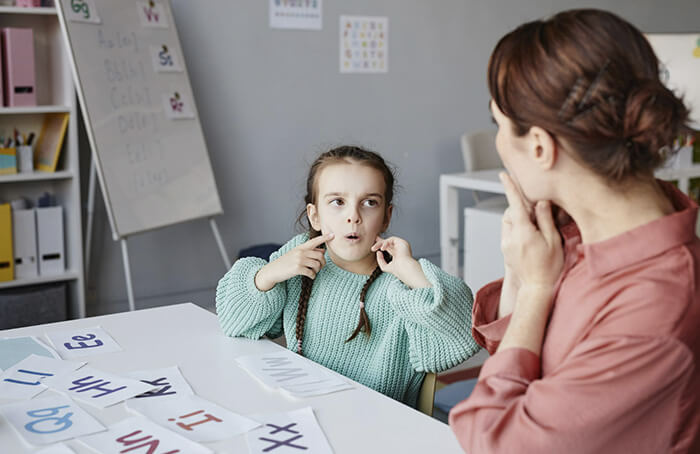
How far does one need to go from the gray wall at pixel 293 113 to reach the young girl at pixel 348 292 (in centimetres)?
240

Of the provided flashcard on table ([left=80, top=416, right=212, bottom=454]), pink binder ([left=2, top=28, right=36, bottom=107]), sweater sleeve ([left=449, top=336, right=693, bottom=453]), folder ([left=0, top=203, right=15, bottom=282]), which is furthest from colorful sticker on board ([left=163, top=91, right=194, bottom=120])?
sweater sleeve ([left=449, top=336, right=693, bottom=453])

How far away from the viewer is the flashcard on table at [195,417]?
110cm

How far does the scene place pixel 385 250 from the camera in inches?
61.6

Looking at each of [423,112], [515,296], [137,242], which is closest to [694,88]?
[423,112]

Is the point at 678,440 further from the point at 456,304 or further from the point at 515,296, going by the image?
the point at 456,304

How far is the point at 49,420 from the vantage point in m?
1.15

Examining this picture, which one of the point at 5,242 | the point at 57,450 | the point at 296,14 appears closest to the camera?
the point at 57,450

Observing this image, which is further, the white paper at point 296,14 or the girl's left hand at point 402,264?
the white paper at point 296,14

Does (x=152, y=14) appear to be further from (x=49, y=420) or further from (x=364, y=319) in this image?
(x=49, y=420)

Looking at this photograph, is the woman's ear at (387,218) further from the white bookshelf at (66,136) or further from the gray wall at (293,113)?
the gray wall at (293,113)

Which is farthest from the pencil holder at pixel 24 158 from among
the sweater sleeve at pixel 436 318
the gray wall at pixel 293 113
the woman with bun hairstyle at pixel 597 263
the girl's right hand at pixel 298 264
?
the woman with bun hairstyle at pixel 597 263

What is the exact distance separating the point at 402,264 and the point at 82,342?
2.08 ft

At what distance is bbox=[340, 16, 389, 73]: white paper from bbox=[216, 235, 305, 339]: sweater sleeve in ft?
9.72

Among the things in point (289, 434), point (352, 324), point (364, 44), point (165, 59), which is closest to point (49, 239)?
point (165, 59)
